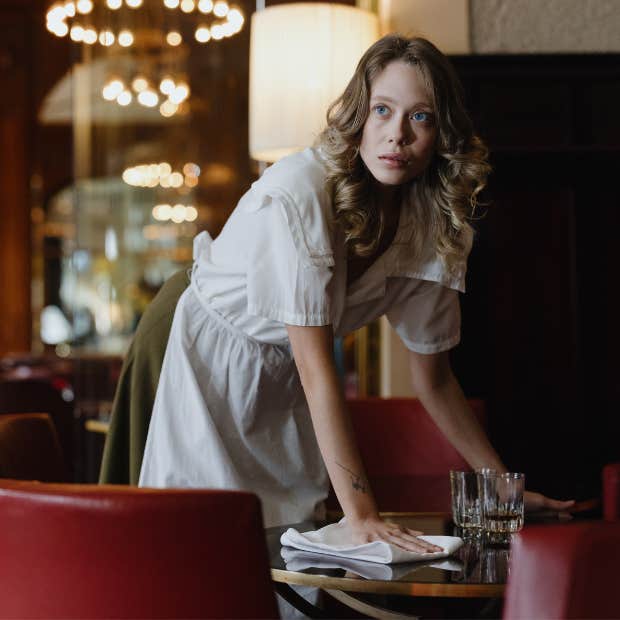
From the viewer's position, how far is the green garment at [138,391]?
199 cm

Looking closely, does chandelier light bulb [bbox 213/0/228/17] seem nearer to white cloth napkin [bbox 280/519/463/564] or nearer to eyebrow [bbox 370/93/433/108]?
eyebrow [bbox 370/93/433/108]

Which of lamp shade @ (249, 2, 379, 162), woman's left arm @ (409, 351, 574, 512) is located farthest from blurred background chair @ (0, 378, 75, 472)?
woman's left arm @ (409, 351, 574, 512)

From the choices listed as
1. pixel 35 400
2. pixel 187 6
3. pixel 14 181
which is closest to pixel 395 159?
pixel 35 400

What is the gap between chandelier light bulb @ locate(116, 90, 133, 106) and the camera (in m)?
5.68

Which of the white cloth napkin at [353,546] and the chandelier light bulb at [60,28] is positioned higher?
the chandelier light bulb at [60,28]

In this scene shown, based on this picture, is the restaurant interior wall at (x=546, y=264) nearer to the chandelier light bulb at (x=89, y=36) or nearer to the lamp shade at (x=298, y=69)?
the lamp shade at (x=298, y=69)

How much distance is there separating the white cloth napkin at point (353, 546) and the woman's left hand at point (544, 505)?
1.13 feet

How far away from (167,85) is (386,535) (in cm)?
510

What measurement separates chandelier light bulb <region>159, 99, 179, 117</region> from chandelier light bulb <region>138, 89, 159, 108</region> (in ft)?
0.33

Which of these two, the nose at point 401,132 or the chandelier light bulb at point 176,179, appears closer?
the nose at point 401,132

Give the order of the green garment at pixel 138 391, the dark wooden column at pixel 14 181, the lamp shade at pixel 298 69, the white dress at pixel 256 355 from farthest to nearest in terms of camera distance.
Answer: the dark wooden column at pixel 14 181 → the lamp shade at pixel 298 69 → the green garment at pixel 138 391 → the white dress at pixel 256 355

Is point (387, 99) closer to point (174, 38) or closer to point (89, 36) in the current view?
point (89, 36)

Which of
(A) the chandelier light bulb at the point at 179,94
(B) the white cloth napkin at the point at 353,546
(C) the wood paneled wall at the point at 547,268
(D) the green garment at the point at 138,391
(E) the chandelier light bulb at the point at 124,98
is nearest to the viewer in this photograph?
(B) the white cloth napkin at the point at 353,546

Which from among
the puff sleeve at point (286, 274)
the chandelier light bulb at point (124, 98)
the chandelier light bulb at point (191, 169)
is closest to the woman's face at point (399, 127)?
the puff sleeve at point (286, 274)
